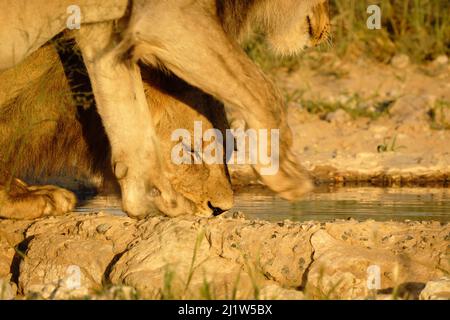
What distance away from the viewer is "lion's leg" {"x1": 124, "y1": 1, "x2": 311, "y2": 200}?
16.3 feet

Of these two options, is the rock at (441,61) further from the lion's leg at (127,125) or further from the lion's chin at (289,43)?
the lion's leg at (127,125)

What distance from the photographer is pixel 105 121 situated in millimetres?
5328

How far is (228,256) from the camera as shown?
16.5ft

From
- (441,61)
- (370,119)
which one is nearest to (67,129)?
(370,119)

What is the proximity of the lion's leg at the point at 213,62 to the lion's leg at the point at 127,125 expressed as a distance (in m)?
0.21

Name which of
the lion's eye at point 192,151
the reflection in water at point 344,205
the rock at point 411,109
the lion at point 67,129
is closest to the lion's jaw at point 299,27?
the lion at point 67,129

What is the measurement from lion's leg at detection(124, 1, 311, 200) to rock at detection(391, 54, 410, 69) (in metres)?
4.51

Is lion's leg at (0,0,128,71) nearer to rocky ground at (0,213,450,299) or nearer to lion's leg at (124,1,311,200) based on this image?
lion's leg at (124,1,311,200)

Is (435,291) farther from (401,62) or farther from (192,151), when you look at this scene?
(401,62)

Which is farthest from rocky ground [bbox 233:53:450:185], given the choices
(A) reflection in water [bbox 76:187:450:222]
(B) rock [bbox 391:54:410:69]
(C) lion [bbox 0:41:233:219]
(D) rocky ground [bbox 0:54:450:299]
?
(D) rocky ground [bbox 0:54:450:299]

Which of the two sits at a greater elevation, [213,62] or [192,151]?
[213,62]

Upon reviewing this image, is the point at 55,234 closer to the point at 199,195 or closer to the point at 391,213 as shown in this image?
the point at 199,195

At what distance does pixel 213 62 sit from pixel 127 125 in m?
0.53

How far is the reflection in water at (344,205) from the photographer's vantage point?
6.26 metres
